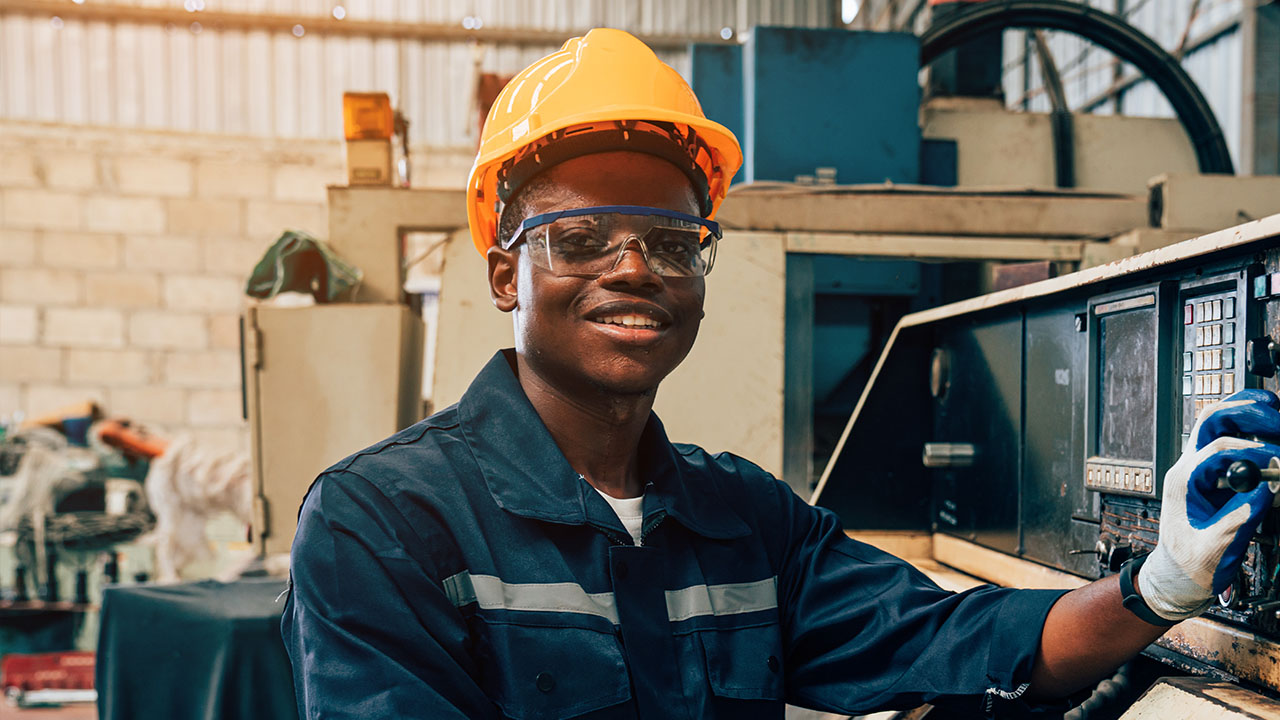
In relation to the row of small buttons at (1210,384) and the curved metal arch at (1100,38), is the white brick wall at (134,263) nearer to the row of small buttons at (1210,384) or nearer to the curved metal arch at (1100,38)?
the curved metal arch at (1100,38)

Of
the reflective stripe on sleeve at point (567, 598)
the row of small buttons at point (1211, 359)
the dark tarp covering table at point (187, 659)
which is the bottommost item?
the dark tarp covering table at point (187, 659)

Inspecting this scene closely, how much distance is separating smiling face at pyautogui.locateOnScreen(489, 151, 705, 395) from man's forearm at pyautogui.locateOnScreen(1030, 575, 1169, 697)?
1.56 ft

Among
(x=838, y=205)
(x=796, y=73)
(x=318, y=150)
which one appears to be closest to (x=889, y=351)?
(x=838, y=205)

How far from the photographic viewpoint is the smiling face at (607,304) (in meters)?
1.00

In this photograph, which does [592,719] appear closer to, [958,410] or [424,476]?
[424,476]

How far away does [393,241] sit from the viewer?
7.42 feet

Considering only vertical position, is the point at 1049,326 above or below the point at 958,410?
above

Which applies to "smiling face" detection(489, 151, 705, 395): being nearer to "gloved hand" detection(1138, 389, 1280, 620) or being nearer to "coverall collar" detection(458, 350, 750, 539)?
"coverall collar" detection(458, 350, 750, 539)

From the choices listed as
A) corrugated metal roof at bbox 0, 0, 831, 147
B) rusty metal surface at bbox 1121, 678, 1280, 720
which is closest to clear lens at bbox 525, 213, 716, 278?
rusty metal surface at bbox 1121, 678, 1280, 720

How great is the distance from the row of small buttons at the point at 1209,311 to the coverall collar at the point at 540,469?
1.78ft

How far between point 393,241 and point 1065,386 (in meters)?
1.58

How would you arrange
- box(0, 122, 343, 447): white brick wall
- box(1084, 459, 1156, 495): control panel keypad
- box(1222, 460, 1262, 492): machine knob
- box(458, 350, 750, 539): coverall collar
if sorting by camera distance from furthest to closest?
box(0, 122, 343, 447): white brick wall → box(1084, 459, 1156, 495): control panel keypad → box(458, 350, 750, 539): coverall collar → box(1222, 460, 1262, 492): machine knob

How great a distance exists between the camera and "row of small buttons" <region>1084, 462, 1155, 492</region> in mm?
1055

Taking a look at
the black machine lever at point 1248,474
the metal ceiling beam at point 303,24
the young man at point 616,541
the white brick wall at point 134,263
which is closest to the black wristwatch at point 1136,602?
the young man at point 616,541
